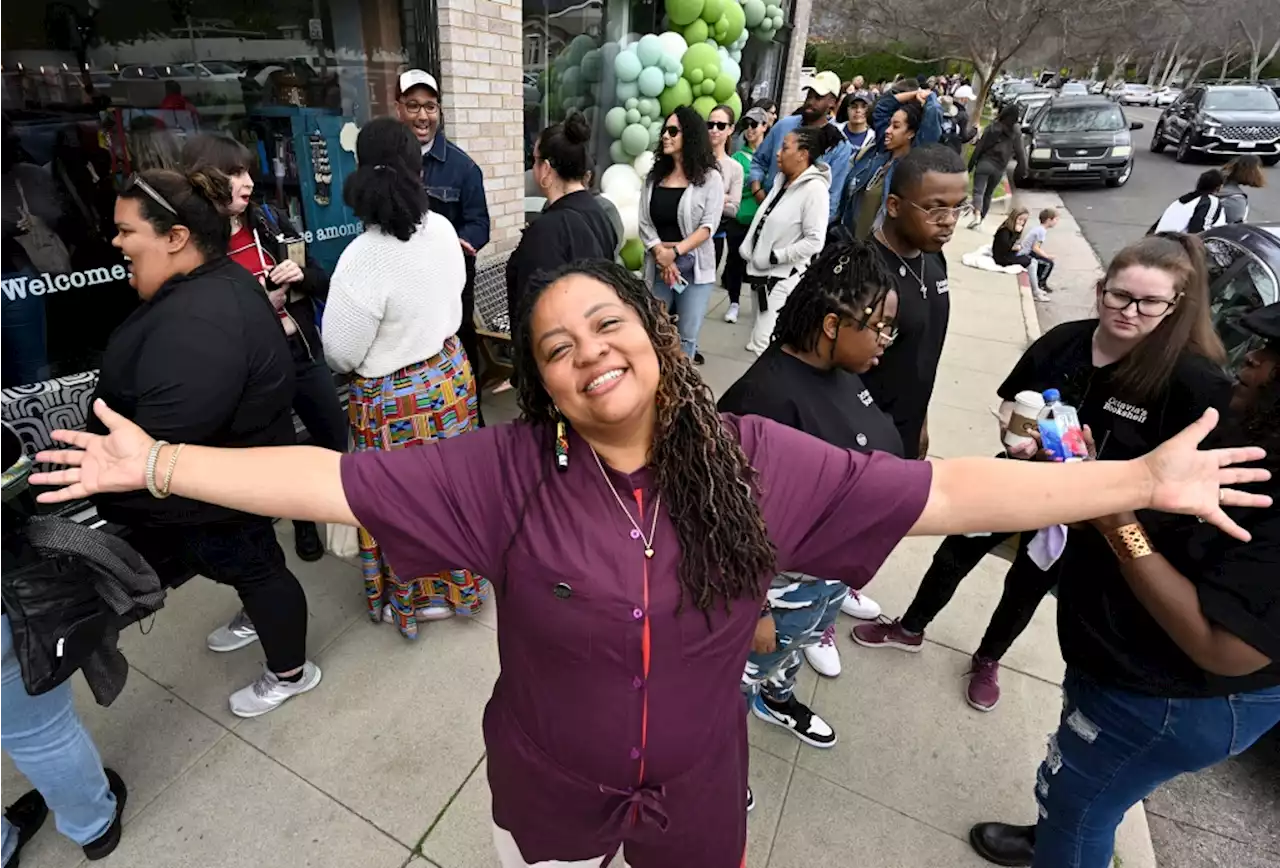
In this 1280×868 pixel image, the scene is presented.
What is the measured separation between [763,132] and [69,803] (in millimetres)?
7829

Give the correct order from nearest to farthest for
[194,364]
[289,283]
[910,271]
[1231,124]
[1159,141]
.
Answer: [194,364]
[910,271]
[289,283]
[1231,124]
[1159,141]

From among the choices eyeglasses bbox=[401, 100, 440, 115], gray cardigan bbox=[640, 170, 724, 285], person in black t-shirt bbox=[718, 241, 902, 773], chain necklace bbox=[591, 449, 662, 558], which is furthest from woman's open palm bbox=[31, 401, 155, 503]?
gray cardigan bbox=[640, 170, 724, 285]

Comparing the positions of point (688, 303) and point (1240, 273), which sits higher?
point (1240, 273)

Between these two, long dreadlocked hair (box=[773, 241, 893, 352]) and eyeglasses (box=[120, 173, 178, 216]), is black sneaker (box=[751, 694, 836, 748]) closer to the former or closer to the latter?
long dreadlocked hair (box=[773, 241, 893, 352])

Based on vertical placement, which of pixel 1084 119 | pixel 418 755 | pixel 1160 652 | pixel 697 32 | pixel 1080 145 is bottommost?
pixel 418 755

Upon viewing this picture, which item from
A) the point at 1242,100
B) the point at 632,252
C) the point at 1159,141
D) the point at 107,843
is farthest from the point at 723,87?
the point at 1159,141

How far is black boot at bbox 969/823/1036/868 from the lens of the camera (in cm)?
228

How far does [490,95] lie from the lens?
4.97 m

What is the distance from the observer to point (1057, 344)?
254 centimetres

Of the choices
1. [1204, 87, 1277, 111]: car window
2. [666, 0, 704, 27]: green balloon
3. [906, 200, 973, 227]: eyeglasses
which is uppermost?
[1204, 87, 1277, 111]: car window

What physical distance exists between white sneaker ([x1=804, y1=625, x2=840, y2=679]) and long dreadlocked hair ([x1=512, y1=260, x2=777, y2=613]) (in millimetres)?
1888

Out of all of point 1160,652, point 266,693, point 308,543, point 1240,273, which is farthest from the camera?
point 1240,273

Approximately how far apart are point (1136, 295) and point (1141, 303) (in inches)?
1.3

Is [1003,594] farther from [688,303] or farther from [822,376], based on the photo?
[688,303]
